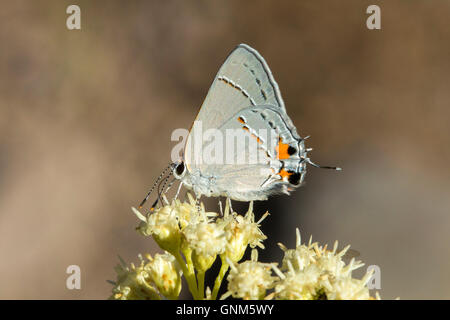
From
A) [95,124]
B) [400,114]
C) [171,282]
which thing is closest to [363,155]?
[400,114]

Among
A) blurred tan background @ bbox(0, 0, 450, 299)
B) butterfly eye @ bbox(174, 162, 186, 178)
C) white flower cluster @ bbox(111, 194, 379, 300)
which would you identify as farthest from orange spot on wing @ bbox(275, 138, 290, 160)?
blurred tan background @ bbox(0, 0, 450, 299)

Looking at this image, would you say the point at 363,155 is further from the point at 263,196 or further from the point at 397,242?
the point at 263,196

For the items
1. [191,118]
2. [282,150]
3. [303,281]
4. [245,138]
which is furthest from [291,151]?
[191,118]

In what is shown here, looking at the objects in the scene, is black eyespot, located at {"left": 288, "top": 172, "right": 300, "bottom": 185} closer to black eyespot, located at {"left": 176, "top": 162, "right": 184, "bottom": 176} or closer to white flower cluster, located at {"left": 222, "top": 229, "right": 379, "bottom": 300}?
white flower cluster, located at {"left": 222, "top": 229, "right": 379, "bottom": 300}

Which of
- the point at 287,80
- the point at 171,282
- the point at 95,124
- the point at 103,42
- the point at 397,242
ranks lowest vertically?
the point at 397,242

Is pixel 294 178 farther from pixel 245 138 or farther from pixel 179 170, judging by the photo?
pixel 179 170

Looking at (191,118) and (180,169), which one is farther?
(191,118)

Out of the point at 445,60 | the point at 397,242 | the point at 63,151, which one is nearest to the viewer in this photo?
the point at 397,242

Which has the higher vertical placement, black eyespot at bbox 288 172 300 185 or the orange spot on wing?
the orange spot on wing
